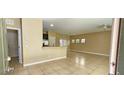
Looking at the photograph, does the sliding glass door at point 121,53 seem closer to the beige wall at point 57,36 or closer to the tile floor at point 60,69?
the tile floor at point 60,69

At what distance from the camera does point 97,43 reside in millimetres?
8047

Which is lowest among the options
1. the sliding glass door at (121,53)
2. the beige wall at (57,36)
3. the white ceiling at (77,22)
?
the sliding glass door at (121,53)

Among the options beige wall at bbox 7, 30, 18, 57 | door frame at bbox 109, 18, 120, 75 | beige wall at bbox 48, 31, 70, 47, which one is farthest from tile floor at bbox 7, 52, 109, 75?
beige wall at bbox 48, 31, 70, 47

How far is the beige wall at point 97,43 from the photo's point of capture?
7164 millimetres

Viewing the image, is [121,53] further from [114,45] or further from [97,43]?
[97,43]

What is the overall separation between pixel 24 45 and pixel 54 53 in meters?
1.88

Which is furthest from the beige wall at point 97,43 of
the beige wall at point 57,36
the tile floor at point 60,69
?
the tile floor at point 60,69

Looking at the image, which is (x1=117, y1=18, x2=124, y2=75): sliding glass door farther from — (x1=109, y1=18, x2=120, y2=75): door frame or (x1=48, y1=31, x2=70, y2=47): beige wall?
(x1=48, y1=31, x2=70, y2=47): beige wall

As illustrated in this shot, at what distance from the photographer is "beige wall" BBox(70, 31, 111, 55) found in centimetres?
716

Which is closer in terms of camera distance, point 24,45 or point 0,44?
point 0,44
